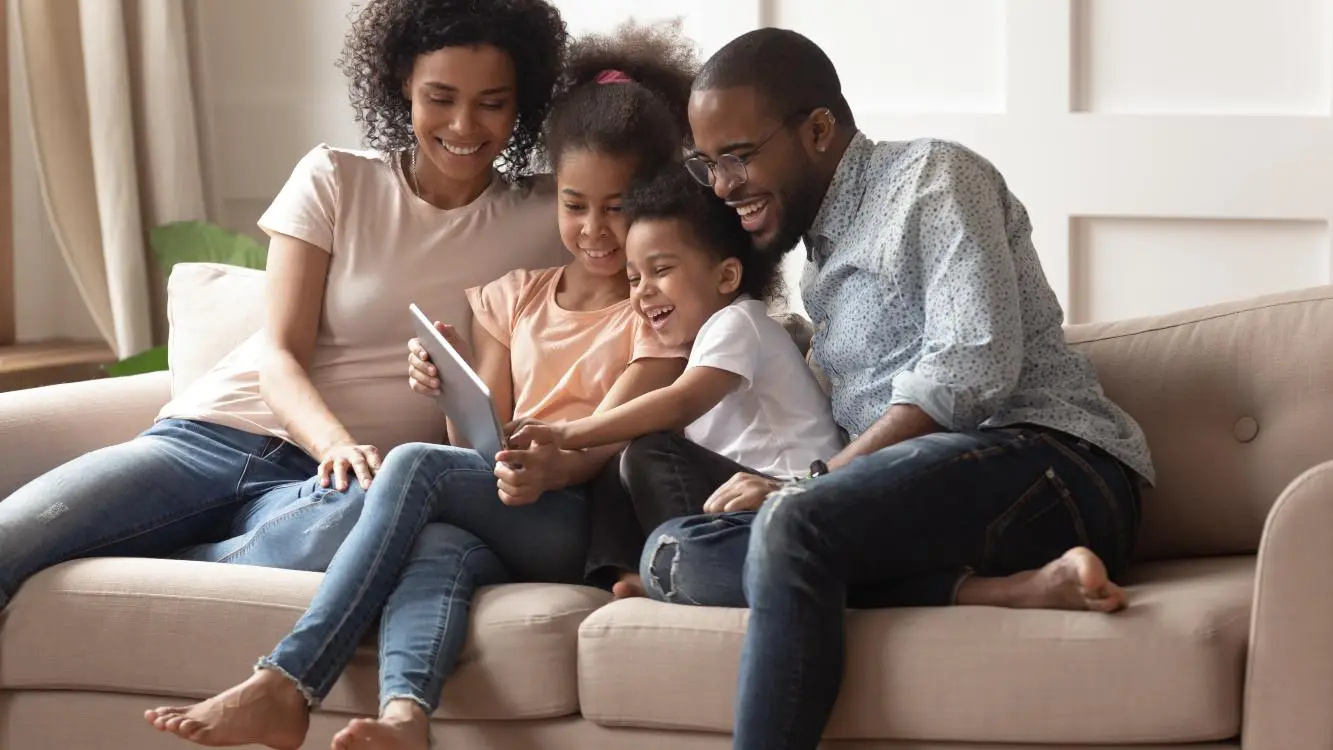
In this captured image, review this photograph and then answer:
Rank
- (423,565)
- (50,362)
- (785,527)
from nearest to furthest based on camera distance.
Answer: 1. (785,527)
2. (423,565)
3. (50,362)

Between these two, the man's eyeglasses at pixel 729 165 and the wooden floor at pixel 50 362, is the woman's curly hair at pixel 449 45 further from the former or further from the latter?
the wooden floor at pixel 50 362

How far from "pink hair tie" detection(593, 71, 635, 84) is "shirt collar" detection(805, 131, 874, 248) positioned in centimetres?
43

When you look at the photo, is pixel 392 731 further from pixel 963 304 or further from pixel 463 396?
pixel 963 304

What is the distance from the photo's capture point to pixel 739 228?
2125 millimetres

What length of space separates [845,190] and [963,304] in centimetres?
27

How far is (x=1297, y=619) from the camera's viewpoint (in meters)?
1.60

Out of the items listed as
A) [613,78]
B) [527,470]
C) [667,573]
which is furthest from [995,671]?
[613,78]

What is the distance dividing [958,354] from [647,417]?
1.38 ft

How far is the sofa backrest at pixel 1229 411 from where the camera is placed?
2.00 meters

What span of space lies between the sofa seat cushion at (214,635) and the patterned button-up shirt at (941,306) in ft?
1.54

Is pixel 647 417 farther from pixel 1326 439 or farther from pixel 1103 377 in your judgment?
pixel 1326 439

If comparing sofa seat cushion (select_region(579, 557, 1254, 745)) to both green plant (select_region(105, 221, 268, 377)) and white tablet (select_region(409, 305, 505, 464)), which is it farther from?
green plant (select_region(105, 221, 268, 377))

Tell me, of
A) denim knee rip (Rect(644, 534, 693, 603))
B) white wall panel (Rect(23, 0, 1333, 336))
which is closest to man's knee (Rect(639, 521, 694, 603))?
denim knee rip (Rect(644, 534, 693, 603))

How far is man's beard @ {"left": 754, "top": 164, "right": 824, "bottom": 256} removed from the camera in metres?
2.01
